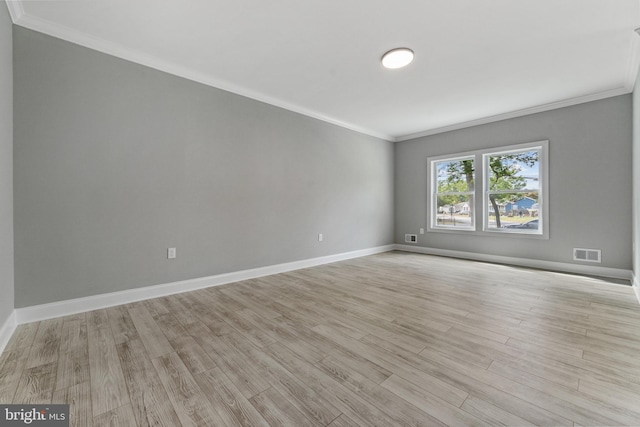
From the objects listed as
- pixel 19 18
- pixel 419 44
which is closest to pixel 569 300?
pixel 419 44

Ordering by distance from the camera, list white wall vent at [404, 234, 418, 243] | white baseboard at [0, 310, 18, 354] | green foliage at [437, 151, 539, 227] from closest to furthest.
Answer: white baseboard at [0, 310, 18, 354] → green foliage at [437, 151, 539, 227] → white wall vent at [404, 234, 418, 243]

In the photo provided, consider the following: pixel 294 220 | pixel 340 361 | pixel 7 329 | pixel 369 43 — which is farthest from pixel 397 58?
pixel 7 329

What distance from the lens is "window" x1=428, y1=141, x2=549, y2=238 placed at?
4.36 meters

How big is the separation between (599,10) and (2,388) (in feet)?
16.0

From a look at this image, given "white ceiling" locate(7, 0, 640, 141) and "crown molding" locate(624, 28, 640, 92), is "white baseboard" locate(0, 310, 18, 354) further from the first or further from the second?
"crown molding" locate(624, 28, 640, 92)

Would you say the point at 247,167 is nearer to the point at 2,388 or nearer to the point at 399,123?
the point at 2,388

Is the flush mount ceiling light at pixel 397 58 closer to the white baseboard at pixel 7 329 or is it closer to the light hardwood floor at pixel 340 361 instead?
the light hardwood floor at pixel 340 361

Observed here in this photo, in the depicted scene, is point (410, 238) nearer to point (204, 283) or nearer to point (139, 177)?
point (204, 283)

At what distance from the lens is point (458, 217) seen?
17.4 feet

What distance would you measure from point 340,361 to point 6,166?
2871 millimetres

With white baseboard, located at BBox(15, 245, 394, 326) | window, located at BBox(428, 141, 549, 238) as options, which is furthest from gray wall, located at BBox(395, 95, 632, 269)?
white baseboard, located at BBox(15, 245, 394, 326)

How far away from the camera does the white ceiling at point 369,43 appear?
84.6 inches

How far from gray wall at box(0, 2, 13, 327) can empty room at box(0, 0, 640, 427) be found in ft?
Result: 0.10

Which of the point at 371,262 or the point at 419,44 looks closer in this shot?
the point at 419,44
